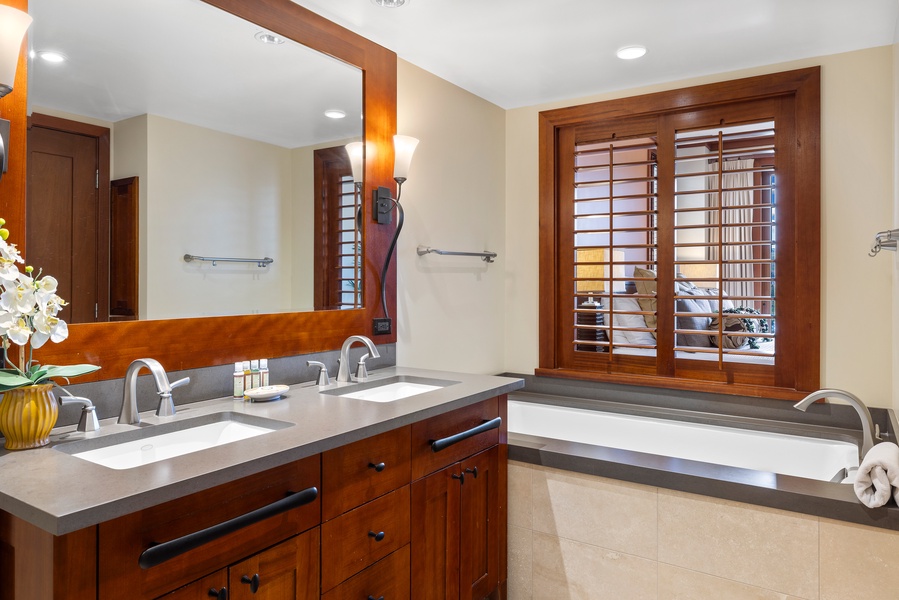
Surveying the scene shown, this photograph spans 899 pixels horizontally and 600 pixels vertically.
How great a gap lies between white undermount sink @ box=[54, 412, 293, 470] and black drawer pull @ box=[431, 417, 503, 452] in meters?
0.48

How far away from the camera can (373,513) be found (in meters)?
1.62

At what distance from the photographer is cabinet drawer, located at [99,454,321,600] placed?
1069 mm

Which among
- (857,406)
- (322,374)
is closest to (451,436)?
(322,374)

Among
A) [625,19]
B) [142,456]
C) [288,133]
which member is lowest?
[142,456]

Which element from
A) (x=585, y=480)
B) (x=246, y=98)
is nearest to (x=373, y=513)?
(x=585, y=480)

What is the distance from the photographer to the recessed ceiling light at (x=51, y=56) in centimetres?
154

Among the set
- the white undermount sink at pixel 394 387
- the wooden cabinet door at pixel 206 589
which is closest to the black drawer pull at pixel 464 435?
the white undermount sink at pixel 394 387

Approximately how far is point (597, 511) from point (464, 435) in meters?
0.63

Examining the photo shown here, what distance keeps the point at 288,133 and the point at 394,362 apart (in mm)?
1109

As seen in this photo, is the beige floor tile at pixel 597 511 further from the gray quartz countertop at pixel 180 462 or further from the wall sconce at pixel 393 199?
the wall sconce at pixel 393 199

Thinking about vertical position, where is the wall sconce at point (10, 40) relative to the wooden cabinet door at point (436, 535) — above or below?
above

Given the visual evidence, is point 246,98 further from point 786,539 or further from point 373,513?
point 786,539

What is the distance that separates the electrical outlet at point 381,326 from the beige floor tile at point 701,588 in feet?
4.65

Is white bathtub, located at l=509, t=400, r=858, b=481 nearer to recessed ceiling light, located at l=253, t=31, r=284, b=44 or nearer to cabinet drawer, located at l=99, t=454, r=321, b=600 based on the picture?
cabinet drawer, located at l=99, t=454, r=321, b=600
